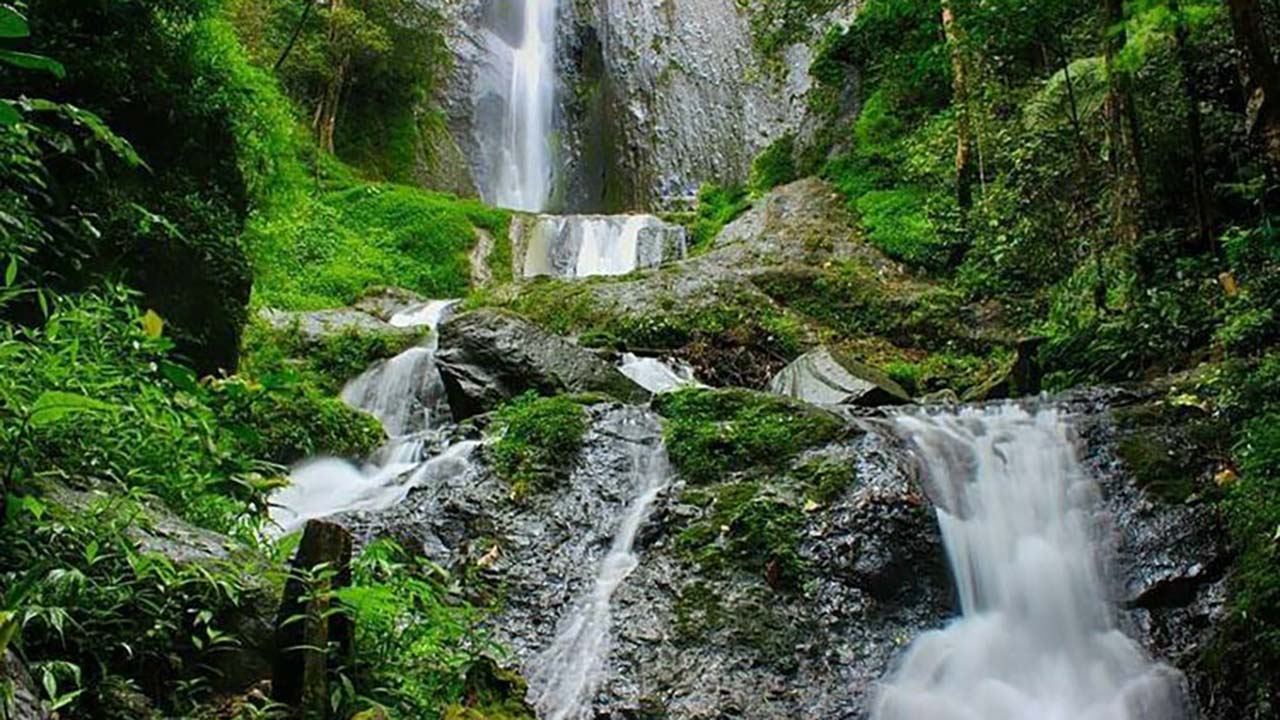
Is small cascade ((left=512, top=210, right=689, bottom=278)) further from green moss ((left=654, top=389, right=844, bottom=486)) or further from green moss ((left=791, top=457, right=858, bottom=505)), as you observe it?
green moss ((left=791, top=457, right=858, bottom=505))

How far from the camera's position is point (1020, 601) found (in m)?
5.85

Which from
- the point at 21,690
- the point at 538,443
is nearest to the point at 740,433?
the point at 538,443

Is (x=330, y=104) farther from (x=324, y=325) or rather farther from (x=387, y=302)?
(x=324, y=325)

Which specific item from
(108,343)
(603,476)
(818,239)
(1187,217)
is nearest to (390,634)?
(108,343)

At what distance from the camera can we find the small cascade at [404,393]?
10.9 m

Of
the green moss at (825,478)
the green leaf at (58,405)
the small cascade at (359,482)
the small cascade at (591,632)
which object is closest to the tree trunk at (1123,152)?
the green moss at (825,478)

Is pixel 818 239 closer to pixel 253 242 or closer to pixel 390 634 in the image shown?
pixel 253 242

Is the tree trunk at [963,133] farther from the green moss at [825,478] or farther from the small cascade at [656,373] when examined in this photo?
the green moss at [825,478]

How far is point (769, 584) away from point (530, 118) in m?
23.1

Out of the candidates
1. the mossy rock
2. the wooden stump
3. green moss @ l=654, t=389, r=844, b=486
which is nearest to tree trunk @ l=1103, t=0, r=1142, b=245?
the mossy rock

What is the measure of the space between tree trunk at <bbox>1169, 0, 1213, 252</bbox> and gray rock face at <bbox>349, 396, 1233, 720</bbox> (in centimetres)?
302

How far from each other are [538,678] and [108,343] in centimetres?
288

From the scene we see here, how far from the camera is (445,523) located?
641 centimetres

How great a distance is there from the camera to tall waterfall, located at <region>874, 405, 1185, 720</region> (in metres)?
5.12
